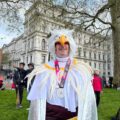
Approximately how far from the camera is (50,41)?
485cm

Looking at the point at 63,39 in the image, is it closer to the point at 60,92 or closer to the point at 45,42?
the point at 60,92

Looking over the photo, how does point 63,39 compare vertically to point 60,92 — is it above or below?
above

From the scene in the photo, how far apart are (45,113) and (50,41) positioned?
42.4 inches

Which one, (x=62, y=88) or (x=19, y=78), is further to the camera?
(x=19, y=78)

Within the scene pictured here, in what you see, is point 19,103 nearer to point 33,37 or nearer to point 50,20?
point 50,20

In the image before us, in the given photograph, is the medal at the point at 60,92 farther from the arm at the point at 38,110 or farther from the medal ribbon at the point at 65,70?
the arm at the point at 38,110

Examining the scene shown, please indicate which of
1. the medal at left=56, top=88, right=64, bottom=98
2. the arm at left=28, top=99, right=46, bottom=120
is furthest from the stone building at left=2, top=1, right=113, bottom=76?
the arm at left=28, top=99, right=46, bottom=120

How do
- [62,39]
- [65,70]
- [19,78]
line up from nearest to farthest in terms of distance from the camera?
[65,70] < [62,39] < [19,78]

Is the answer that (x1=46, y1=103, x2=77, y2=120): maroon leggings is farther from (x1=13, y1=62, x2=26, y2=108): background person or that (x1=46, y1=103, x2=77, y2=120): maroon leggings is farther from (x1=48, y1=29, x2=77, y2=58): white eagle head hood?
(x1=13, y1=62, x2=26, y2=108): background person

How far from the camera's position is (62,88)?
4441 mm

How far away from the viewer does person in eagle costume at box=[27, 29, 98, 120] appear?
4.32m

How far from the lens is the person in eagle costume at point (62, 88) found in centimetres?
432

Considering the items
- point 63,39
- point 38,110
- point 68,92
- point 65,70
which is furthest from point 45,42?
point 38,110

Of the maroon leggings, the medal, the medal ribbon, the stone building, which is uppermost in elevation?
the stone building
